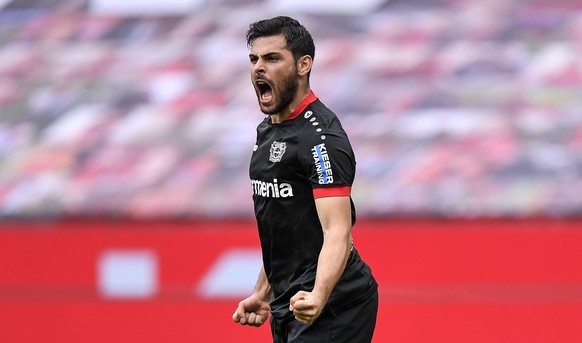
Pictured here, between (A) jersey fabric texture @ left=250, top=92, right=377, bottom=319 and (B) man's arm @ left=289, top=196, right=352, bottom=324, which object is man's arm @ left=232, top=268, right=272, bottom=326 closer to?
(A) jersey fabric texture @ left=250, top=92, right=377, bottom=319

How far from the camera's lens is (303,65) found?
2.83 m

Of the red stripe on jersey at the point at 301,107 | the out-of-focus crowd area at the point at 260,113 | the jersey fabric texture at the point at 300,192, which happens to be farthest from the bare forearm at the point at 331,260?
the out-of-focus crowd area at the point at 260,113

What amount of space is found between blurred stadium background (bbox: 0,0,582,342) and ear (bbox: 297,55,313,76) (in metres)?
1.74

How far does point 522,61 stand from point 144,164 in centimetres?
177

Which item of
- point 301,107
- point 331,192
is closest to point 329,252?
point 331,192

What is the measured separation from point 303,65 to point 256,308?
76 centimetres

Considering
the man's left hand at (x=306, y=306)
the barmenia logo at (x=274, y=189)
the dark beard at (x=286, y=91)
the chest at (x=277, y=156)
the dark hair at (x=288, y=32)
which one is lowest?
the man's left hand at (x=306, y=306)

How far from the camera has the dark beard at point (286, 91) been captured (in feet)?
9.16

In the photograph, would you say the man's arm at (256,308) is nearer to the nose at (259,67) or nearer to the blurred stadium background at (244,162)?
the nose at (259,67)

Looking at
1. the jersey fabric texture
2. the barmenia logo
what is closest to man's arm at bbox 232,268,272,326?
the jersey fabric texture

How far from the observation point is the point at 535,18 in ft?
14.9

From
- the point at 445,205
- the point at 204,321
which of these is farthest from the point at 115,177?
the point at 445,205

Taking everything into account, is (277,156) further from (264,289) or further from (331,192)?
(264,289)

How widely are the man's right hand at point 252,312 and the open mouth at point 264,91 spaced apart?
634mm
